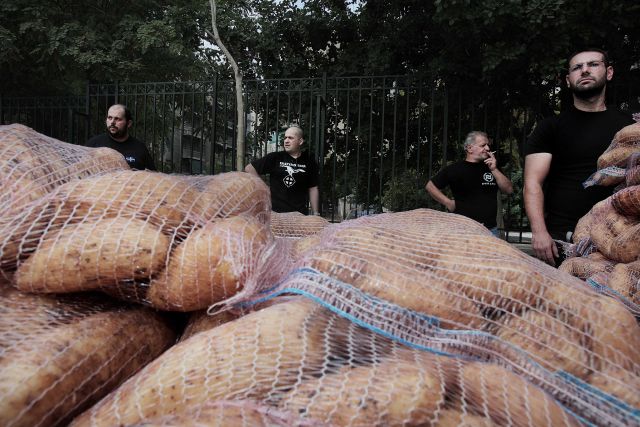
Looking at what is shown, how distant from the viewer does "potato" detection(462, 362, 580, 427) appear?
1.06 m

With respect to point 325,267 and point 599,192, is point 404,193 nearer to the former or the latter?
point 599,192

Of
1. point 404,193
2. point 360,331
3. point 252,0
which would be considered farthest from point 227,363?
point 252,0

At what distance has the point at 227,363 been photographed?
3.65 feet

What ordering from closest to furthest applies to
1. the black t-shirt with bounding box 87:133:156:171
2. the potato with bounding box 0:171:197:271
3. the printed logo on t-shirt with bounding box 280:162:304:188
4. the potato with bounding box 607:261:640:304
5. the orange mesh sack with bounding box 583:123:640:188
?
the potato with bounding box 0:171:197:271 < the potato with bounding box 607:261:640:304 < the orange mesh sack with bounding box 583:123:640:188 < the black t-shirt with bounding box 87:133:156:171 < the printed logo on t-shirt with bounding box 280:162:304:188

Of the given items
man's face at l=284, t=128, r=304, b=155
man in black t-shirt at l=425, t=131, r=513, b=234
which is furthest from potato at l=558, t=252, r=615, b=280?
man's face at l=284, t=128, r=304, b=155

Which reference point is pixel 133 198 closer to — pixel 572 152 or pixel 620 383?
pixel 620 383

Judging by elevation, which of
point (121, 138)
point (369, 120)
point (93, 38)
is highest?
point (93, 38)

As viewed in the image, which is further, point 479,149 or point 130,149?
point 479,149

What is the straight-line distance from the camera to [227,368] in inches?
43.5

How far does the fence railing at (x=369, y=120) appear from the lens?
24.4 feet

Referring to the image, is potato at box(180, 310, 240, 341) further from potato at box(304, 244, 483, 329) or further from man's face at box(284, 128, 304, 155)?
man's face at box(284, 128, 304, 155)

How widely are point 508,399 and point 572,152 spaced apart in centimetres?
258

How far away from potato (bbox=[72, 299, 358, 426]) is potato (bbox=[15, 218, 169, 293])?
31 centimetres

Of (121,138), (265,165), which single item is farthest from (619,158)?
(121,138)
